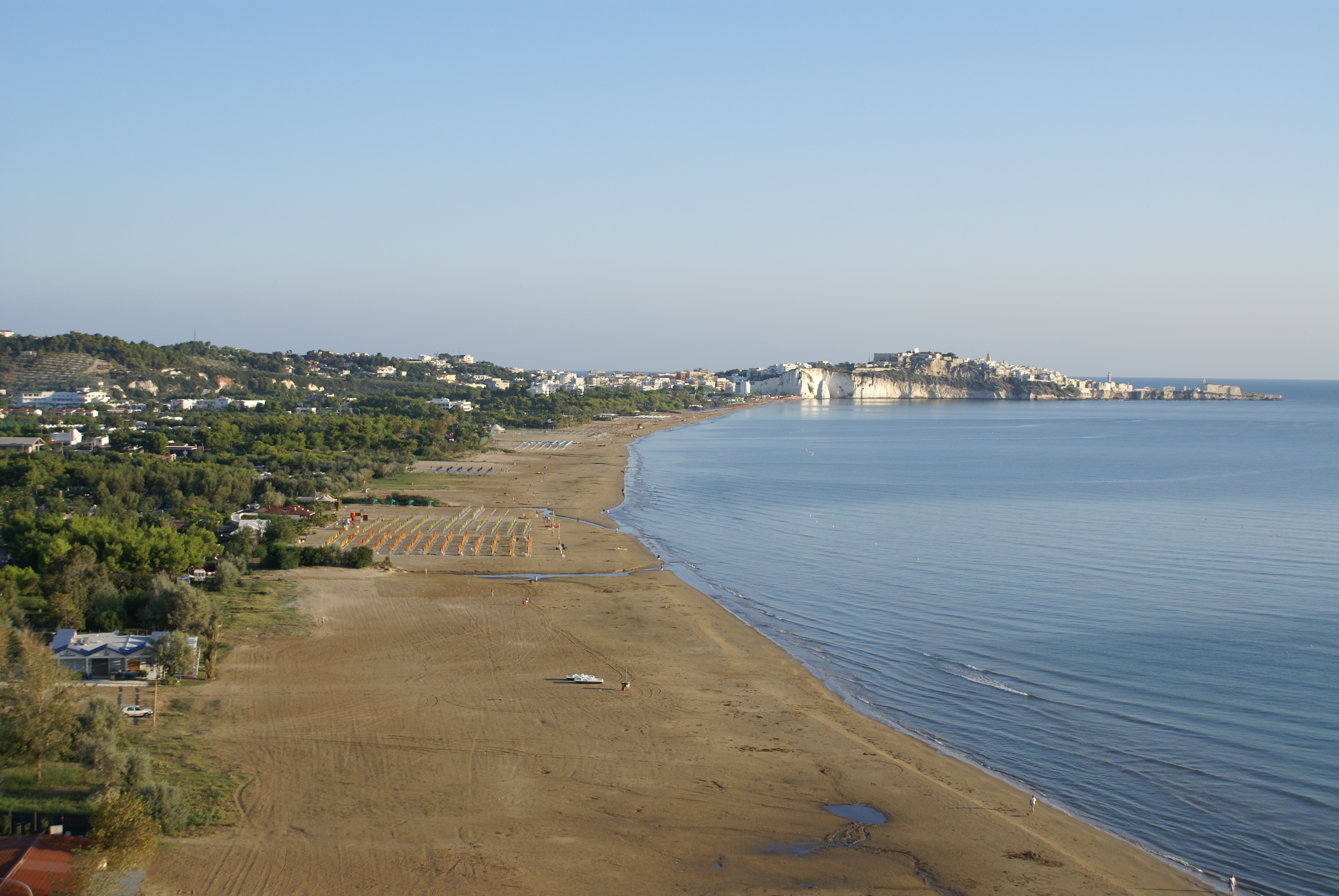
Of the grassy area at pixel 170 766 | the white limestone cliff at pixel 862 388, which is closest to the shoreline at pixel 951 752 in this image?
the grassy area at pixel 170 766

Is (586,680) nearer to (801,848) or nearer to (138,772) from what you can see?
(801,848)

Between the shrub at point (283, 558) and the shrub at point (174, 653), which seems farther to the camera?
the shrub at point (283, 558)

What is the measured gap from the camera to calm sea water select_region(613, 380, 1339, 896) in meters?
12.6

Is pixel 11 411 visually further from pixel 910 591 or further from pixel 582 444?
pixel 910 591

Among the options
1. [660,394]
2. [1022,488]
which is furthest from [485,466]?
[660,394]

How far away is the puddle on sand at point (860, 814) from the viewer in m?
11.8

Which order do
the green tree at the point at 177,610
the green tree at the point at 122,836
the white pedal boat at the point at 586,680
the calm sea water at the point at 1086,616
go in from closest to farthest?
the green tree at the point at 122,836 → the calm sea water at the point at 1086,616 → the white pedal boat at the point at 586,680 → the green tree at the point at 177,610

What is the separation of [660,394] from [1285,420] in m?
75.9

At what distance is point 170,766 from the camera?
1212cm

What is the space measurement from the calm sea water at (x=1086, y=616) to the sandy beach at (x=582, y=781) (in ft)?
2.94

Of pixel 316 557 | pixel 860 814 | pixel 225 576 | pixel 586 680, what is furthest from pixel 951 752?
pixel 316 557

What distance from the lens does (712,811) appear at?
11.9 meters

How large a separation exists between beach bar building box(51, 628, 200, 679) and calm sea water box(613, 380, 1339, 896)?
36.5 feet

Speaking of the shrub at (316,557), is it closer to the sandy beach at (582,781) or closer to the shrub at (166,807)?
the sandy beach at (582,781)
